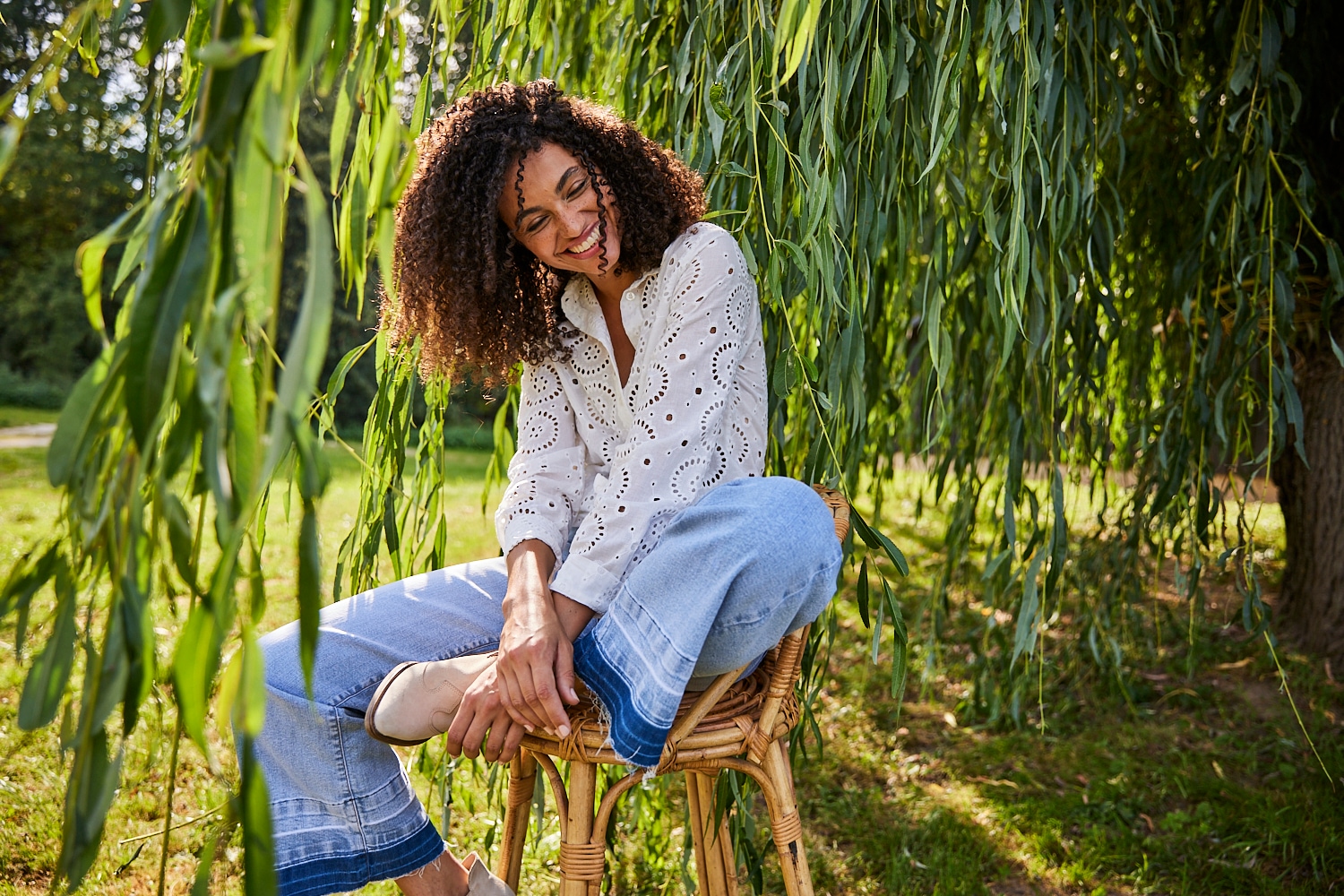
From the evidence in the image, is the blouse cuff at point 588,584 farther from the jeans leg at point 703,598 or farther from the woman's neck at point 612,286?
the woman's neck at point 612,286

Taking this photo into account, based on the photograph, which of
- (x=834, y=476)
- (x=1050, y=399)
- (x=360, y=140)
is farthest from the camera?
(x=1050, y=399)

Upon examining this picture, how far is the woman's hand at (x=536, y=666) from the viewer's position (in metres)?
1.07

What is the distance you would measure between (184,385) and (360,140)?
2.41ft

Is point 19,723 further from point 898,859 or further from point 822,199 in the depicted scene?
point 898,859

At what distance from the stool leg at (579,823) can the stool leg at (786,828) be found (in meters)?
0.20

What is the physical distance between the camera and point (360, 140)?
1247 millimetres

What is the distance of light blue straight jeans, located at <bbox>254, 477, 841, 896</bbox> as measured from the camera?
3.42 feet

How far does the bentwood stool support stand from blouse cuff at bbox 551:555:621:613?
0.12m

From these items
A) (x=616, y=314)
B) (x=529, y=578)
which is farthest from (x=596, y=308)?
(x=529, y=578)

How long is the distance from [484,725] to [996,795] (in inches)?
54.6

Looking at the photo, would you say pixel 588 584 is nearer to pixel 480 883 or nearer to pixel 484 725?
pixel 484 725

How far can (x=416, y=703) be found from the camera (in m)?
1.10

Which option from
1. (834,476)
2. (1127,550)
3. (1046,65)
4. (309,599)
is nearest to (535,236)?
(834,476)

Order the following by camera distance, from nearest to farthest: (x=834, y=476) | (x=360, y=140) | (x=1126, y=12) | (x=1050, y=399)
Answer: (x=360, y=140) → (x=834, y=476) → (x=1050, y=399) → (x=1126, y=12)
